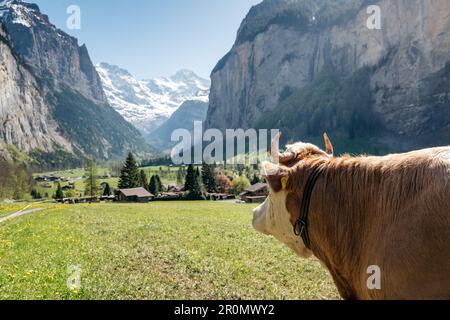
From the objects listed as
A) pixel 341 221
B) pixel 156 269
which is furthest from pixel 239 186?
pixel 341 221

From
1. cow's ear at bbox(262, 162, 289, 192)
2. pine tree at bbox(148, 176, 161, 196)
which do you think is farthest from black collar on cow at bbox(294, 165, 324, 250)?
pine tree at bbox(148, 176, 161, 196)

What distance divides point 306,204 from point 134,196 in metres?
105

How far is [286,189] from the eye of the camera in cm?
435

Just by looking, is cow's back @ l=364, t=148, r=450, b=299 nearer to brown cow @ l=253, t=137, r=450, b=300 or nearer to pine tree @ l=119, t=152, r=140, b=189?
brown cow @ l=253, t=137, r=450, b=300

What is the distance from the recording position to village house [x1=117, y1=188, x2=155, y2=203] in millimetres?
103562

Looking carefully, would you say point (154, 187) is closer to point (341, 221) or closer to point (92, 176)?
point (92, 176)

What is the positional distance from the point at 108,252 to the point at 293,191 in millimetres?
14408

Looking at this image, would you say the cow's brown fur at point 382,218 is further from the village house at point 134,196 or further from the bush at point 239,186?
the bush at point 239,186

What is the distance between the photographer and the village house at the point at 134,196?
104m

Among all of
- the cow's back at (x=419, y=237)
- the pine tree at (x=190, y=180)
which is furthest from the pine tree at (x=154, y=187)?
the cow's back at (x=419, y=237)

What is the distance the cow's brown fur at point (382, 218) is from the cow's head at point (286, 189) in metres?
0.01

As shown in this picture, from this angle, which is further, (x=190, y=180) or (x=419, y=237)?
Answer: (x=190, y=180)

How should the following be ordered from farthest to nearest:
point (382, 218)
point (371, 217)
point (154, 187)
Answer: point (154, 187) < point (371, 217) < point (382, 218)

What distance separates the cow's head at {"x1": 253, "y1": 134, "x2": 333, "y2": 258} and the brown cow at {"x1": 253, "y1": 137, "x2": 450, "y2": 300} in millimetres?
12
